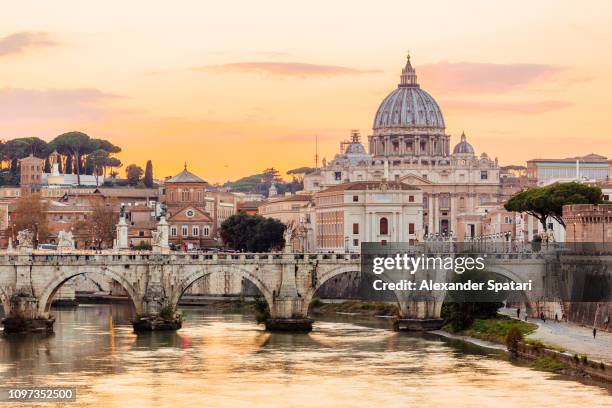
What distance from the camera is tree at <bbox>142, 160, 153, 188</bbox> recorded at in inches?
7677

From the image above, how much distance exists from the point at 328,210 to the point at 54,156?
183 ft

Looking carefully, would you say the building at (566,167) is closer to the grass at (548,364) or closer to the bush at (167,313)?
the bush at (167,313)

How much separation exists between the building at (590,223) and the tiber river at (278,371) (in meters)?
9.89

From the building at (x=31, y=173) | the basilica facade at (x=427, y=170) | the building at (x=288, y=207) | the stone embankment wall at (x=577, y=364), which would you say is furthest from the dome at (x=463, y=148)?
the stone embankment wall at (x=577, y=364)

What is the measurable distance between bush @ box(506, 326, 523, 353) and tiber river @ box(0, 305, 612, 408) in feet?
1.77

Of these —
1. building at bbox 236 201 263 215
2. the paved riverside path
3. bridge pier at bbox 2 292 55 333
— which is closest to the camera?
the paved riverside path

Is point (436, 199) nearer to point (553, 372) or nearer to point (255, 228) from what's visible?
point (255, 228)

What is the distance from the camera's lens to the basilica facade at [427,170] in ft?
570

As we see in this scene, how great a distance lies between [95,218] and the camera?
469ft

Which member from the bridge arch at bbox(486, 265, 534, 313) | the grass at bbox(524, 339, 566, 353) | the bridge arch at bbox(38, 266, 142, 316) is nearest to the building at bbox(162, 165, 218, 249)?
the bridge arch at bbox(38, 266, 142, 316)

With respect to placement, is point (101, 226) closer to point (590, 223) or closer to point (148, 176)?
point (148, 176)

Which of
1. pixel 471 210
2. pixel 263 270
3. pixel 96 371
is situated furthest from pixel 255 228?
pixel 96 371

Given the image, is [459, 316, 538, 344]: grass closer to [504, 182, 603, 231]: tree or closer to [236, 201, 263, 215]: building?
[504, 182, 603, 231]: tree

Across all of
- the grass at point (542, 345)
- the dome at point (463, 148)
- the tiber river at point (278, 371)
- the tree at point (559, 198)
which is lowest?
the tiber river at point (278, 371)
